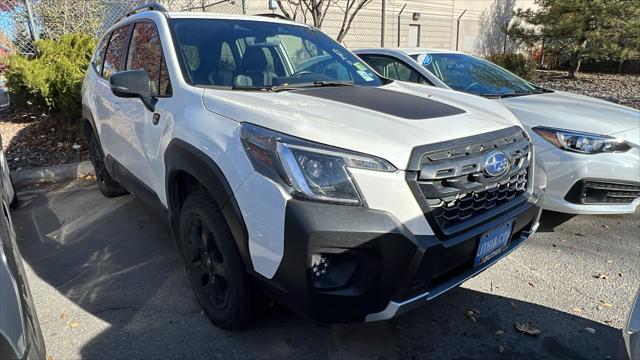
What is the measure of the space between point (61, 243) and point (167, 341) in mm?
1917

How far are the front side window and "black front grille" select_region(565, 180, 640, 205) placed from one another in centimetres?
184

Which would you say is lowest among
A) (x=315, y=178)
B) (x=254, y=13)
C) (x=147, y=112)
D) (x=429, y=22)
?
(x=315, y=178)

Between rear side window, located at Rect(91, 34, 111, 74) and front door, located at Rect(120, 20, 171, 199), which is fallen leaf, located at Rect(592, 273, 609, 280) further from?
rear side window, located at Rect(91, 34, 111, 74)

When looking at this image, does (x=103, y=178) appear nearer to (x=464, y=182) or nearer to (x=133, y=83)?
(x=133, y=83)

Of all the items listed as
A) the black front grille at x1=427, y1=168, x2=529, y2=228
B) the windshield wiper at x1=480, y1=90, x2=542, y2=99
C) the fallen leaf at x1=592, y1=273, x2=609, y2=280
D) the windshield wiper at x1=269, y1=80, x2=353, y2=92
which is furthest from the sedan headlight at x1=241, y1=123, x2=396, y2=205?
the windshield wiper at x1=480, y1=90, x2=542, y2=99

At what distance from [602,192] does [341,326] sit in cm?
246

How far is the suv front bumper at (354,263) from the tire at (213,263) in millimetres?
310

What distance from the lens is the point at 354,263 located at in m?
1.93

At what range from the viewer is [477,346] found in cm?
245

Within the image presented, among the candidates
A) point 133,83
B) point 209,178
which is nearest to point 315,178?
point 209,178

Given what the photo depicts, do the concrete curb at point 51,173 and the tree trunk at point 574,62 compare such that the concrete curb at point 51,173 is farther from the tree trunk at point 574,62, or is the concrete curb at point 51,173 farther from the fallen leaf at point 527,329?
the tree trunk at point 574,62

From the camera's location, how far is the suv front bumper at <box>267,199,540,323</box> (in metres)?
1.84

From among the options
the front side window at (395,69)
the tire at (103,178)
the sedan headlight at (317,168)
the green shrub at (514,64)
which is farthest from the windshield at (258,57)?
the green shrub at (514,64)

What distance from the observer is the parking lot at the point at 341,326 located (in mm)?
2445
